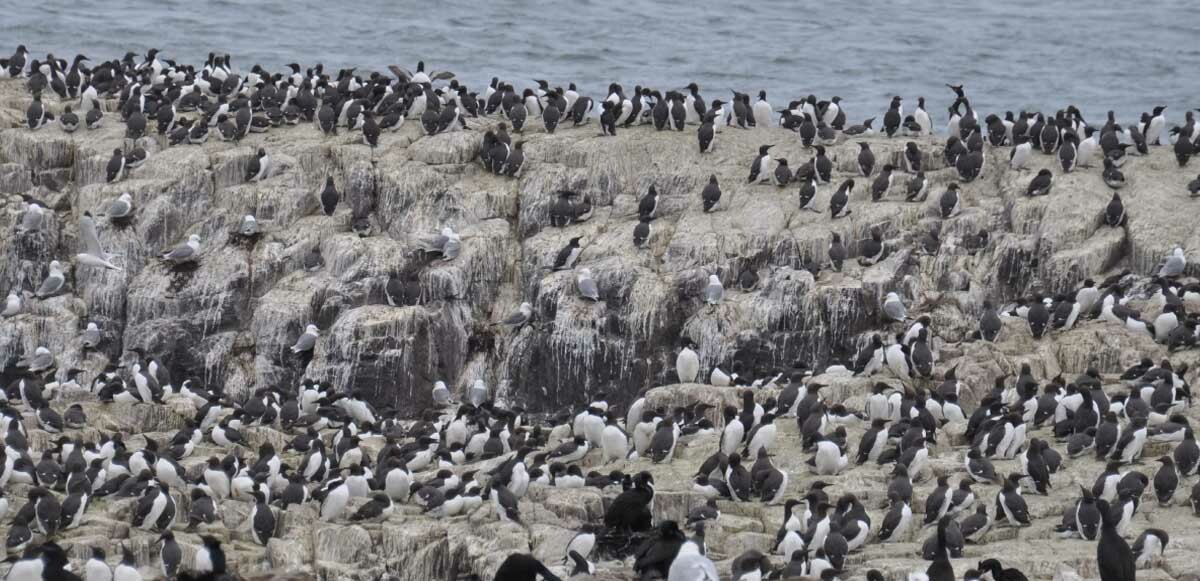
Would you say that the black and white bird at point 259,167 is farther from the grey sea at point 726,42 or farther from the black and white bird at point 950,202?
the grey sea at point 726,42

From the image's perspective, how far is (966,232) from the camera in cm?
3181

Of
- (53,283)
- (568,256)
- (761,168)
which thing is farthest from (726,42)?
(53,283)

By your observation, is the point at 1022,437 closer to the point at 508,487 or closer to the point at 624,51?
the point at 508,487

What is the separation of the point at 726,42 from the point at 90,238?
3782cm

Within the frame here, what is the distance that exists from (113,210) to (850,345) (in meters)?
12.3

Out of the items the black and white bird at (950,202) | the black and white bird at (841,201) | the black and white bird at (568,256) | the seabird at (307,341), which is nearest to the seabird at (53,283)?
the seabird at (307,341)

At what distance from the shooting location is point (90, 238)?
3219 cm

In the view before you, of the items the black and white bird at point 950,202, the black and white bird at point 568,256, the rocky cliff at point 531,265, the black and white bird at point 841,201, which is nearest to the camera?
the rocky cliff at point 531,265

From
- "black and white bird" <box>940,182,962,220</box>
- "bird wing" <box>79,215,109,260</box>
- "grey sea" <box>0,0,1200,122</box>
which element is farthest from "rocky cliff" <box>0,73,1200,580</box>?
"grey sea" <box>0,0,1200,122</box>

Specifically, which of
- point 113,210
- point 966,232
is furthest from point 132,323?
point 966,232

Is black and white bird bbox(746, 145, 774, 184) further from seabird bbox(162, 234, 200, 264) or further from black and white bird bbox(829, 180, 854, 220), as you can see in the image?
seabird bbox(162, 234, 200, 264)

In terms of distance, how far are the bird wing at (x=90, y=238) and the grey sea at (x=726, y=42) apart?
2462 cm

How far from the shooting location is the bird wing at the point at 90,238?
32188 millimetres

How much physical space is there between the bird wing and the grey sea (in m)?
24.6
